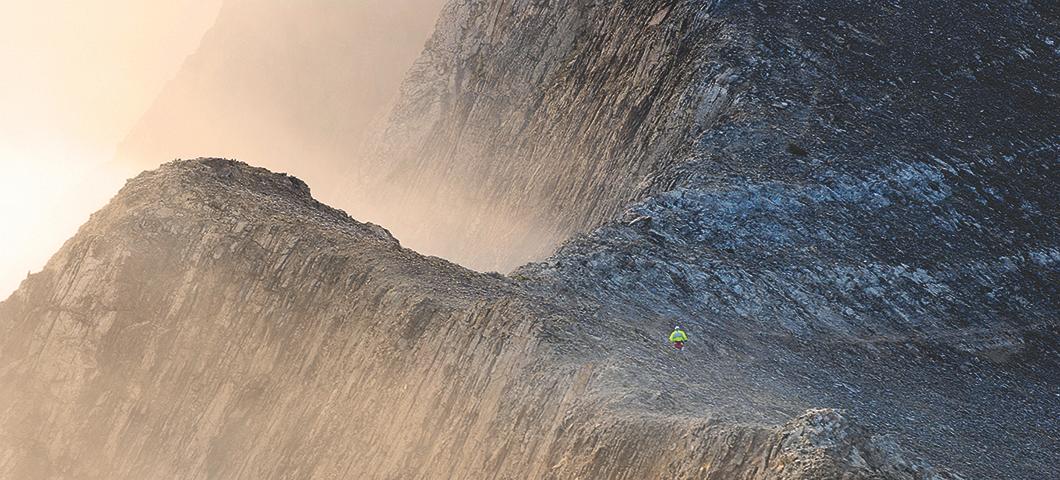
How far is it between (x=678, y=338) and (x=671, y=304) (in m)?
3.46

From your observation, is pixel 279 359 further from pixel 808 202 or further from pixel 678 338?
pixel 808 202

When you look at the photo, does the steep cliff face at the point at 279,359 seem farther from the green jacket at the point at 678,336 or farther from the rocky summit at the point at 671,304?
the green jacket at the point at 678,336

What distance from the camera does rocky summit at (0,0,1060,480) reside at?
21359 mm

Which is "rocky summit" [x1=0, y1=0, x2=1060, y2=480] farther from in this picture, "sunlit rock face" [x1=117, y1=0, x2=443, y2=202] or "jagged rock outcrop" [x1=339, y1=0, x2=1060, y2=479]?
"sunlit rock face" [x1=117, y1=0, x2=443, y2=202]

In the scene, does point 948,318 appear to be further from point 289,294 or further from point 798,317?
point 289,294

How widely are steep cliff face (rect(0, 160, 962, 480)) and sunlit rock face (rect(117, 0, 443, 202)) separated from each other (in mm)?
40394

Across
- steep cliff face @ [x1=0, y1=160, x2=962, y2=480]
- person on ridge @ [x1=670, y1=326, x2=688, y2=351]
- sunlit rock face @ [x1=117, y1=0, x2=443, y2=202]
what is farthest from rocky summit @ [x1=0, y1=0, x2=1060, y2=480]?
sunlit rock face @ [x1=117, y1=0, x2=443, y2=202]

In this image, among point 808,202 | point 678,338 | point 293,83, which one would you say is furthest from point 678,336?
point 293,83

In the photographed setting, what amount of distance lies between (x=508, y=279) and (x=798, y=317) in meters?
6.87

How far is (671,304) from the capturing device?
2638 cm

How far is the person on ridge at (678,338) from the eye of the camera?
2297 centimetres

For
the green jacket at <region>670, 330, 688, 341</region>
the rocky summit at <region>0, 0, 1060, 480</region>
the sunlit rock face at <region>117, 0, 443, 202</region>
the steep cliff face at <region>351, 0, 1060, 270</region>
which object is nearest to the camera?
the rocky summit at <region>0, 0, 1060, 480</region>

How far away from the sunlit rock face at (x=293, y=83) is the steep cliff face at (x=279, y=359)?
133ft

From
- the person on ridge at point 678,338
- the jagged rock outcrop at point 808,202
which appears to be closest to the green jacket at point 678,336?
the person on ridge at point 678,338
